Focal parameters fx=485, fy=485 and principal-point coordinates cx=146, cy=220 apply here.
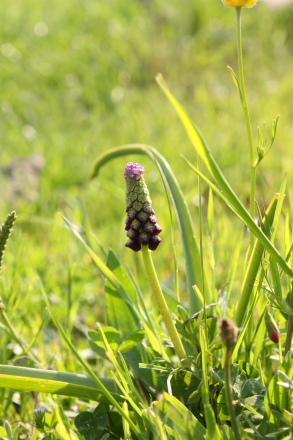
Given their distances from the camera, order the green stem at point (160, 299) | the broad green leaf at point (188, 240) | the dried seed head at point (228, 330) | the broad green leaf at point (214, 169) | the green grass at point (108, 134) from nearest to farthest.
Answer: the dried seed head at point (228, 330), the broad green leaf at point (214, 169), the green stem at point (160, 299), the broad green leaf at point (188, 240), the green grass at point (108, 134)

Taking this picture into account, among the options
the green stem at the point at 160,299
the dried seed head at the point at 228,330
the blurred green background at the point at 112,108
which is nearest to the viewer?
the dried seed head at the point at 228,330

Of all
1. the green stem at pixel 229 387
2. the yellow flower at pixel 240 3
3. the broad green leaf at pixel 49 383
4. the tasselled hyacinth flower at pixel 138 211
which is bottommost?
the broad green leaf at pixel 49 383

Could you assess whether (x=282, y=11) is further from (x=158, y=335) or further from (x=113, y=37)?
(x=158, y=335)

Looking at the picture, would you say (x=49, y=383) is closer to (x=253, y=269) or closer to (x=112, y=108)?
(x=253, y=269)

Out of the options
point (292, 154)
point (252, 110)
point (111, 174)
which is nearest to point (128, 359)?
point (111, 174)

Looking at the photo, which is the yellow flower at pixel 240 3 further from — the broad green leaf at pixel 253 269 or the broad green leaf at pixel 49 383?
the broad green leaf at pixel 49 383

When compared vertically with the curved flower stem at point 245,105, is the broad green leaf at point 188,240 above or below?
below

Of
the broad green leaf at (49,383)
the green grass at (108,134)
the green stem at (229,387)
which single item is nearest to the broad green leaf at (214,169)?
the green grass at (108,134)

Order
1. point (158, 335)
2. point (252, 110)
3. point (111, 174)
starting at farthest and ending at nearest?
point (252, 110), point (111, 174), point (158, 335)
